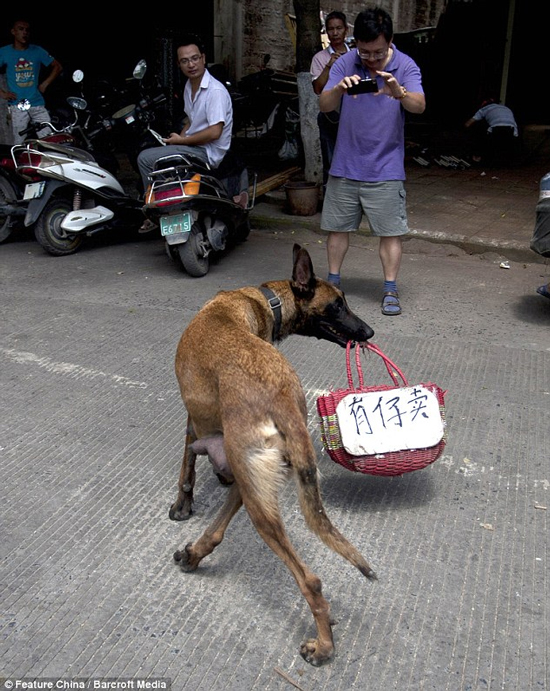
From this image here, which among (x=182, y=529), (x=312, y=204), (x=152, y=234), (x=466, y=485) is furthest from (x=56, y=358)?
(x=312, y=204)

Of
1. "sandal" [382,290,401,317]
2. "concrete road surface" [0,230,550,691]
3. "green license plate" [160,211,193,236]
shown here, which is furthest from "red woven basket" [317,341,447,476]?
"green license plate" [160,211,193,236]

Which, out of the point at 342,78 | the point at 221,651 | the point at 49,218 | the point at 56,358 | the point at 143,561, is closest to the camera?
the point at 221,651

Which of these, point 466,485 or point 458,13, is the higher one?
point 458,13

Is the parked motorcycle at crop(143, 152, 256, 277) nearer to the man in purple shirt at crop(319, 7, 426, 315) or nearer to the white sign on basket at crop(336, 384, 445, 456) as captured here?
the man in purple shirt at crop(319, 7, 426, 315)

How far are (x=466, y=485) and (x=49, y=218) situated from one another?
5345 millimetres

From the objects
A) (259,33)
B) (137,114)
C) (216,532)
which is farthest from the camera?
(259,33)

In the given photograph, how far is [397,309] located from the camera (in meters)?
6.09

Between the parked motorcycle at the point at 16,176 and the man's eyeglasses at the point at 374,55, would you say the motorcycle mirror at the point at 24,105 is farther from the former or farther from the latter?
the man's eyeglasses at the point at 374,55

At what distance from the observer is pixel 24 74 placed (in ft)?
31.0

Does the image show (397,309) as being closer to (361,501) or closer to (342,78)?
(342,78)

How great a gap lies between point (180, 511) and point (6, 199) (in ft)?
18.2

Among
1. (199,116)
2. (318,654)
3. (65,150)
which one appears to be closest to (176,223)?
(199,116)

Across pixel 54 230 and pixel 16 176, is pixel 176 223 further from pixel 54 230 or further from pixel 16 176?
pixel 16 176

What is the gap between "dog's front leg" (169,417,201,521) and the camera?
3.26 m
